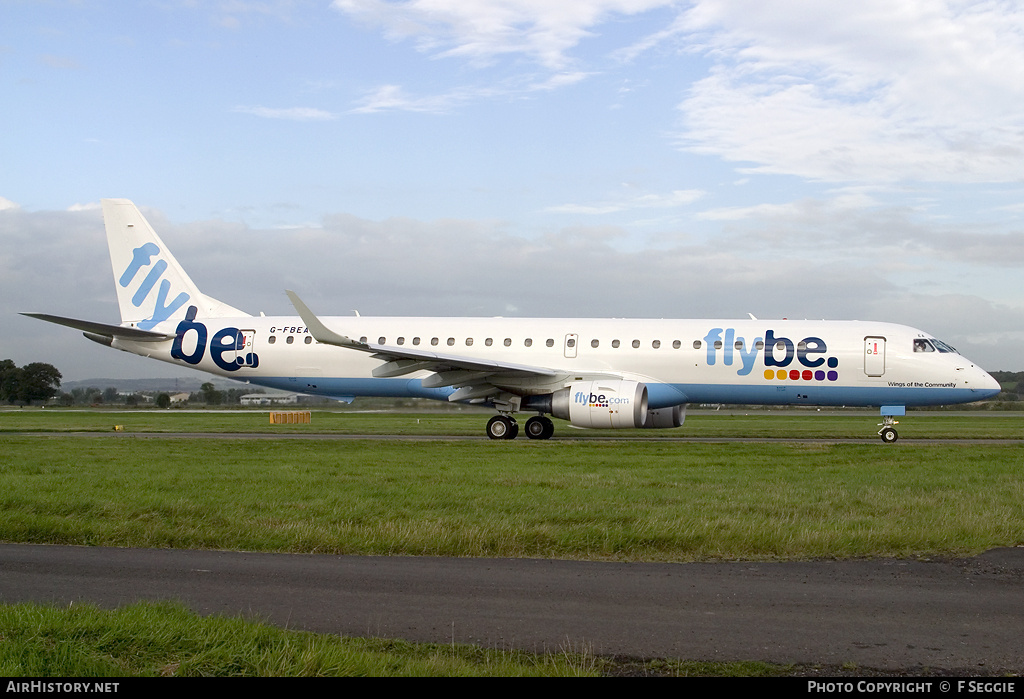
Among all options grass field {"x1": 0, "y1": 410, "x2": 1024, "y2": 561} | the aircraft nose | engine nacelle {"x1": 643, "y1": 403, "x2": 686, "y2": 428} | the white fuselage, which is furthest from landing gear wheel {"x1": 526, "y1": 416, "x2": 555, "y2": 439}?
the aircraft nose

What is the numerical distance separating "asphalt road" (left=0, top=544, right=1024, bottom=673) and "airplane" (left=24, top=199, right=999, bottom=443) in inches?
631

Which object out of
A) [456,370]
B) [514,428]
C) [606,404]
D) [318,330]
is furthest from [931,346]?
[318,330]

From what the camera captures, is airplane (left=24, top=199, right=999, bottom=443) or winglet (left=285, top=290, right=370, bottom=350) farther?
airplane (left=24, top=199, right=999, bottom=443)

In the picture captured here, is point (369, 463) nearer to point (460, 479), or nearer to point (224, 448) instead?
point (460, 479)

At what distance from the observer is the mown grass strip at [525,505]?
10484 mm

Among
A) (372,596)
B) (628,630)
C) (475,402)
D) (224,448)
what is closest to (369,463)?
(224,448)

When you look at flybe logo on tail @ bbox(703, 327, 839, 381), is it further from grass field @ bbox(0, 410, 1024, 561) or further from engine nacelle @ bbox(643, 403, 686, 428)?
grass field @ bbox(0, 410, 1024, 561)

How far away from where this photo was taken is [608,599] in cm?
783

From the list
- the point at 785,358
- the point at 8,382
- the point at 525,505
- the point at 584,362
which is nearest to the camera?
the point at 525,505

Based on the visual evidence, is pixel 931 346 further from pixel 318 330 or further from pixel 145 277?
pixel 145 277

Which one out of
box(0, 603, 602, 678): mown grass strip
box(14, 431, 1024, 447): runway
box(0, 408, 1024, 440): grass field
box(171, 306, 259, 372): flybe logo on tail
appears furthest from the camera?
box(0, 408, 1024, 440): grass field

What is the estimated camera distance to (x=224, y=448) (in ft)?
81.1

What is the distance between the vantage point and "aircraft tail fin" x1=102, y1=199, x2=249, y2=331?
106 feet

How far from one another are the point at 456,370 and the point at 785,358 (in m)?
9.39
